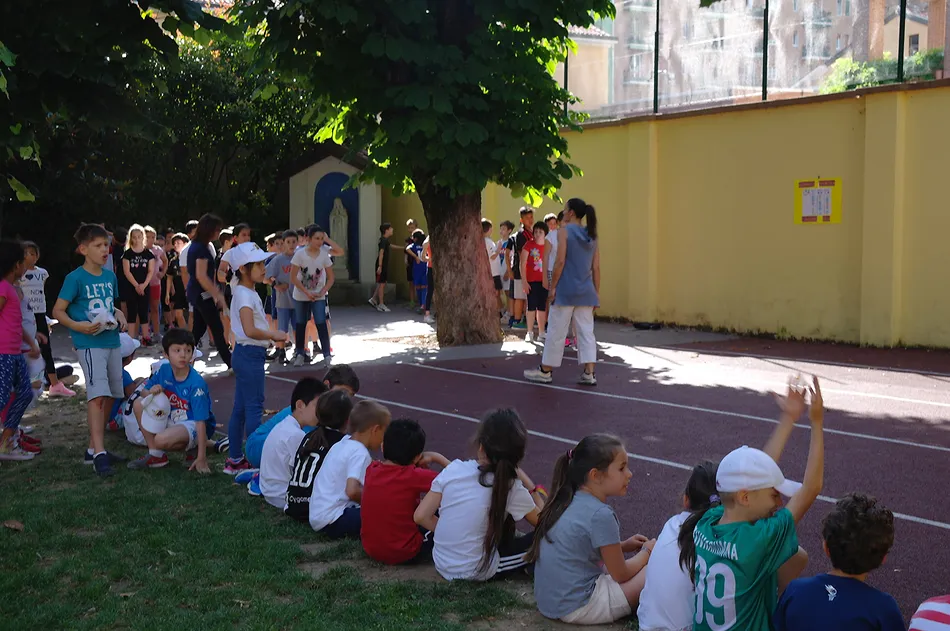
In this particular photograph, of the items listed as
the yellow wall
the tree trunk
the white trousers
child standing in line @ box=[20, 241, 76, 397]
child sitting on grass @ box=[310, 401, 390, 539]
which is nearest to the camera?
child sitting on grass @ box=[310, 401, 390, 539]

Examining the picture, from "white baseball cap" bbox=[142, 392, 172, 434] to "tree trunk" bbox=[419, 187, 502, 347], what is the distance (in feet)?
25.8

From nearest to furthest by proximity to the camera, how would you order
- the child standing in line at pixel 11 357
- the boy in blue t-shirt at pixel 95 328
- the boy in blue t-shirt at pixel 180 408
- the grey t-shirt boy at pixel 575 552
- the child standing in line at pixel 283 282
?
the grey t-shirt boy at pixel 575 552, the boy in blue t-shirt at pixel 95 328, the boy in blue t-shirt at pixel 180 408, the child standing in line at pixel 11 357, the child standing in line at pixel 283 282

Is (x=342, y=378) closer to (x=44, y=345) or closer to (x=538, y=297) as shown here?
(x=44, y=345)

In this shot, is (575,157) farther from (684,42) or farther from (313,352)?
(313,352)

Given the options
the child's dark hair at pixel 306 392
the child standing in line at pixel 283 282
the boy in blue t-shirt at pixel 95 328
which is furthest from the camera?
the child standing in line at pixel 283 282

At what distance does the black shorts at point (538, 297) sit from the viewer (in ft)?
53.6

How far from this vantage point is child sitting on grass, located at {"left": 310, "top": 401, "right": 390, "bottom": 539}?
6230 millimetres

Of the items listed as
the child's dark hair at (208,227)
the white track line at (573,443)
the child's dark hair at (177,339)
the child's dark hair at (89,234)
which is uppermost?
the child's dark hair at (208,227)

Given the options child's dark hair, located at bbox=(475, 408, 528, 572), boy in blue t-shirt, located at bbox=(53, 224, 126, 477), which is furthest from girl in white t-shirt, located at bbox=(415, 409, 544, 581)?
boy in blue t-shirt, located at bbox=(53, 224, 126, 477)

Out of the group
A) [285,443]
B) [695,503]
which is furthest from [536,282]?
[695,503]

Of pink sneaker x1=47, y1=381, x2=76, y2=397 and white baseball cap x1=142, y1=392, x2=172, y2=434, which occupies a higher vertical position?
white baseball cap x1=142, y1=392, x2=172, y2=434

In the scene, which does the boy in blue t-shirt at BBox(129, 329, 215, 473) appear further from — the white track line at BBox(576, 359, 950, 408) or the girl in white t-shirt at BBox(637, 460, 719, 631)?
the white track line at BBox(576, 359, 950, 408)

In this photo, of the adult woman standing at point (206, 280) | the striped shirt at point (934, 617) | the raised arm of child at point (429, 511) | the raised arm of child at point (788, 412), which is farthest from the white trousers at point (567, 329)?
the striped shirt at point (934, 617)

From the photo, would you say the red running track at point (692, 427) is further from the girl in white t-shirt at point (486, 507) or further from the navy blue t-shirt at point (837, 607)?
the navy blue t-shirt at point (837, 607)
